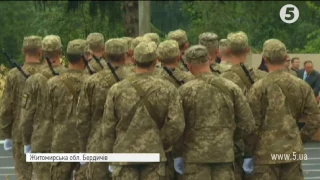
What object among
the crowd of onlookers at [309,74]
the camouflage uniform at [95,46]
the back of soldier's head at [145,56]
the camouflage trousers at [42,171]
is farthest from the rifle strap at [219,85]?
the crowd of onlookers at [309,74]

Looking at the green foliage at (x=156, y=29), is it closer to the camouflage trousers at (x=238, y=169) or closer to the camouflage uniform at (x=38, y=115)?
the camouflage uniform at (x=38, y=115)

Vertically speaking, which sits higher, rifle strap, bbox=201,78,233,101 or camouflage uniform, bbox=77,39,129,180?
rifle strap, bbox=201,78,233,101

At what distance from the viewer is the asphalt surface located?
13.6m

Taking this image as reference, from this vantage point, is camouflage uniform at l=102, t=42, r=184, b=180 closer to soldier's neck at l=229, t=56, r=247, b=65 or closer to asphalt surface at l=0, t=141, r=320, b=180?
soldier's neck at l=229, t=56, r=247, b=65

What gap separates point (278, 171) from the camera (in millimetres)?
9031

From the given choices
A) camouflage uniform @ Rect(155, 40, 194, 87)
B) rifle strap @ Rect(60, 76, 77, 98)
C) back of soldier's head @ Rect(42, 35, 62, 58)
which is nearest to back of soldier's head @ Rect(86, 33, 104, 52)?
back of soldier's head @ Rect(42, 35, 62, 58)

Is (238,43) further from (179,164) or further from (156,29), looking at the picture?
(156,29)

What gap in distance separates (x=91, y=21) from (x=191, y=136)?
15.4 meters

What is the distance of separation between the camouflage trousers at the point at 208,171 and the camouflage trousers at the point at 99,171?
0.78m

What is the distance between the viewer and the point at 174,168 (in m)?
8.70

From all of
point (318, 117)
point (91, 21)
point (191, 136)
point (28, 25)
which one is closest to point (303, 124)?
point (318, 117)

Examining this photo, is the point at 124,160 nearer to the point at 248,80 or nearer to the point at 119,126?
the point at 119,126

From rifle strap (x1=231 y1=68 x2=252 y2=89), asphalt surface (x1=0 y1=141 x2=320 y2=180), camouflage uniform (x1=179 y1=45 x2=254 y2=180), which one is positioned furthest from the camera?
asphalt surface (x1=0 y1=141 x2=320 y2=180)

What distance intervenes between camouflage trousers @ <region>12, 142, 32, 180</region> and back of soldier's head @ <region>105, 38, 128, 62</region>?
2.13 metres
